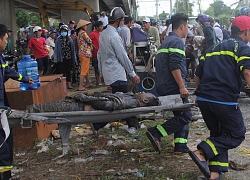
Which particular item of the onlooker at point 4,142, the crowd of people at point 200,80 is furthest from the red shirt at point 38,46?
the onlooker at point 4,142

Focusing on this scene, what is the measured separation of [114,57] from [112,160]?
1.69 meters

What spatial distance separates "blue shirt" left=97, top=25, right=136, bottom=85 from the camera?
5.52 metres

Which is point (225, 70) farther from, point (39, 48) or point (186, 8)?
point (186, 8)

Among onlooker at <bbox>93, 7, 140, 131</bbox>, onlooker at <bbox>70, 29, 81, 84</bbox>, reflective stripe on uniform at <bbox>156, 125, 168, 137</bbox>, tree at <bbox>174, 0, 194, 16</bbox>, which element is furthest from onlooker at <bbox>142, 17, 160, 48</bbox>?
tree at <bbox>174, 0, 194, 16</bbox>

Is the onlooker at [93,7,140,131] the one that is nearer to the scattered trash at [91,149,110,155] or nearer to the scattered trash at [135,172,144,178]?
the scattered trash at [91,149,110,155]

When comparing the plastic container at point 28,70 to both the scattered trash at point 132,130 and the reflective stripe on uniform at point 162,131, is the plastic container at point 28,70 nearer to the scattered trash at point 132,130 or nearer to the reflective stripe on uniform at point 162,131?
the scattered trash at point 132,130

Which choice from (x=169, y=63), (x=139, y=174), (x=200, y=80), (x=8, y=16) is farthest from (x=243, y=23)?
(x=8, y=16)

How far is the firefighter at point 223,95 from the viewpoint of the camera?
3.68m

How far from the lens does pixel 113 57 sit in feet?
Result: 18.4

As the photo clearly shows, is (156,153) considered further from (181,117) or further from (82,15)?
(82,15)

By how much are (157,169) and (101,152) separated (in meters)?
0.99

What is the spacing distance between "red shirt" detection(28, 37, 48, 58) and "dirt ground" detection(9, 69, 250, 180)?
18.5 ft

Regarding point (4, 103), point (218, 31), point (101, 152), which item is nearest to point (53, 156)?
point (101, 152)

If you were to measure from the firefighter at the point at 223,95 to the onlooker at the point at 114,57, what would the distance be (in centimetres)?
179
